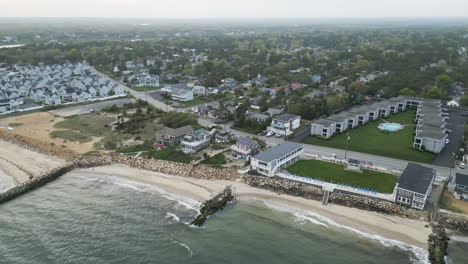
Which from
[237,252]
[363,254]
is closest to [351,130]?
[363,254]

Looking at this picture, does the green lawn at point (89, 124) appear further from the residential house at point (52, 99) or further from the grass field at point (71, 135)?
the residential house at point (52, 99)

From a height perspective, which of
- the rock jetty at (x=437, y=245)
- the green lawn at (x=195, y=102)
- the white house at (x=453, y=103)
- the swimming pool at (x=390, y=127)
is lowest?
the rock jetty at (x=437, y=245)

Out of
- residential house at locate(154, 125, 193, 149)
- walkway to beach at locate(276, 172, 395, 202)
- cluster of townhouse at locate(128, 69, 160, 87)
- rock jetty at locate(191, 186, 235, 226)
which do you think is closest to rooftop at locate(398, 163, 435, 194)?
walkway to beach at locate(276, 172, 395, 202)

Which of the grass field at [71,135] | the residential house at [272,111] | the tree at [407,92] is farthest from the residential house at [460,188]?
the grass field at [71,135]

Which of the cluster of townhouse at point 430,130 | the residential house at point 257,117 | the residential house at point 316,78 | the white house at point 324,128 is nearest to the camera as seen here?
the cluster of townhouse at point 430,130

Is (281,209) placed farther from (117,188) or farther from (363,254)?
(117,188)

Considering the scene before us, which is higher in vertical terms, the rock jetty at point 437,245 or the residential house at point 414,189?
the residential house at point 414,189

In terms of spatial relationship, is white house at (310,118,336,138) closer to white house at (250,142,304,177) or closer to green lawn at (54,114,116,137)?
white house at (250,142,304,177)

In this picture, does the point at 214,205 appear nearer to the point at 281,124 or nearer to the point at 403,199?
the point at 403,199
